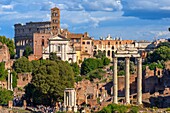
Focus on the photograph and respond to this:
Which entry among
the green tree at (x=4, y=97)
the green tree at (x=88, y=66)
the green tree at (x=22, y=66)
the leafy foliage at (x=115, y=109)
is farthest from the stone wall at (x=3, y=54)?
the leafy foliage at (x=115, y=109)

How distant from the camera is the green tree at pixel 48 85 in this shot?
2970 inches

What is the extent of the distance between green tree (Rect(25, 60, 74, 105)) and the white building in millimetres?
30601

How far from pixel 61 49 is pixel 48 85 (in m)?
35.8

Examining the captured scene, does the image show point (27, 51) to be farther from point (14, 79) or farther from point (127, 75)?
point (127, 75)

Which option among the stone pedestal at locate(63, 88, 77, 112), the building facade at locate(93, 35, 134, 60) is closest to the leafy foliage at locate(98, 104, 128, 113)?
the stone pedestal at locate(63, 88, 77, 112)

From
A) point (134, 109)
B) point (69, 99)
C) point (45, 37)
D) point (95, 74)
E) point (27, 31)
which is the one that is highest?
point (27, 31)

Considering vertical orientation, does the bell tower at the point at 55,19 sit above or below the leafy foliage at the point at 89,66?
A: above

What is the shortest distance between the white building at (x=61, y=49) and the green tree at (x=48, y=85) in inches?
1205

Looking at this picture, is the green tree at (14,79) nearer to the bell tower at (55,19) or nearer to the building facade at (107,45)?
the bell tower at (55,19)

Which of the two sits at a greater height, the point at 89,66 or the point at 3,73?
the point at 89,66

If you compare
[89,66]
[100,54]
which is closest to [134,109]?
[89,66]

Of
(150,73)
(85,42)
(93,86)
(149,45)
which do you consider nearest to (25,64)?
(93,86)

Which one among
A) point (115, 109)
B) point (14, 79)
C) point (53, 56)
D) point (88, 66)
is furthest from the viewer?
point (53, 56)

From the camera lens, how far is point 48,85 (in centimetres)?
7581
